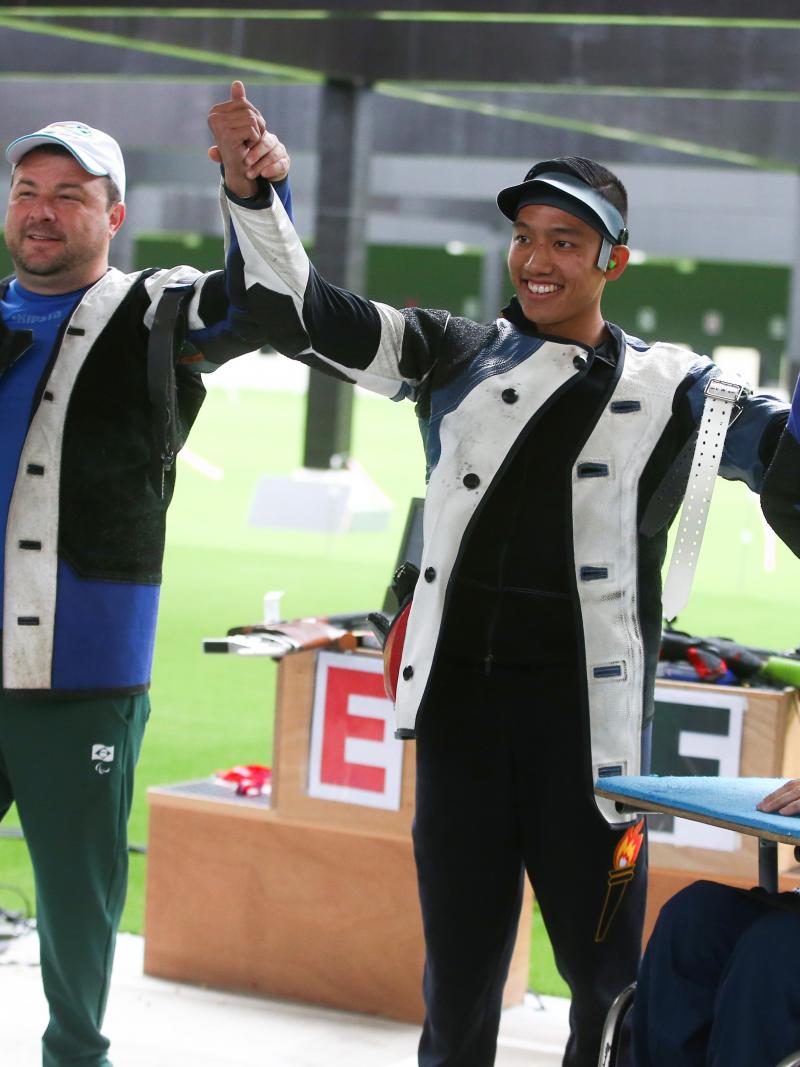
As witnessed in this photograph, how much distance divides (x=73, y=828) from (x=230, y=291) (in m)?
0.96

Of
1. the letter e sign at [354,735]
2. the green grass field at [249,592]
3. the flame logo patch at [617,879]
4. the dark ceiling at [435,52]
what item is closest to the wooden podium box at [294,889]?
the letter e sign at [354,735]

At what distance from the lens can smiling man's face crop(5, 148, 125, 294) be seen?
2691 millimetres

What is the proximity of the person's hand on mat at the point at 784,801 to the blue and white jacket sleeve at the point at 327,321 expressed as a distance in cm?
86

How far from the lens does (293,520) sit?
12.2 metres

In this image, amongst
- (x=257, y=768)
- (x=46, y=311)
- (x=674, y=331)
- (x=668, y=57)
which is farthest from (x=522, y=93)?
(x=674, y=331)

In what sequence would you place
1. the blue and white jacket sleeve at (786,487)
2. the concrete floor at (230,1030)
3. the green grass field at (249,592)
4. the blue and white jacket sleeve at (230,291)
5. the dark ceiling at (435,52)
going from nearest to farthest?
the blue and white jacket sleeve at (786,487) → the blue and white jacket sleeve at (230,291) → the concrete floor at (230,1030) → the green grass field at (249,592) → the dark ceiling at (435,52)

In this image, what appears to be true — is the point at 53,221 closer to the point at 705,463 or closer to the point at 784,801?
the point at 705,463

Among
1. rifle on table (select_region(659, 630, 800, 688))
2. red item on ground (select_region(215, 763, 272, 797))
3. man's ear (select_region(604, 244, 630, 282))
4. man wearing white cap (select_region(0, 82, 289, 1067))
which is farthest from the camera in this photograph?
red item on ground (select_region(215, 763, 272, 797))

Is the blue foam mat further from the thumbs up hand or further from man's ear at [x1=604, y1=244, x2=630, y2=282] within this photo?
the thumbs up hand

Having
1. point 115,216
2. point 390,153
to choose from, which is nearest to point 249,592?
point 115,216

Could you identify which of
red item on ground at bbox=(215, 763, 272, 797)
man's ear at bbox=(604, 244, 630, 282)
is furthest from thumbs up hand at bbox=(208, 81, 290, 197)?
red item on ground at bbox=(215, 763, 272, 797)

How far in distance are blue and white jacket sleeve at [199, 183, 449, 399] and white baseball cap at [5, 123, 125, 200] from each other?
0.44 metres

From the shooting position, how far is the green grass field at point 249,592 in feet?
18.1

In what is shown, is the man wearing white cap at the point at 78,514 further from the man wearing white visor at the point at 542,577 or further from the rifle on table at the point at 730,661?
the rifle on table at the point at 730,661
